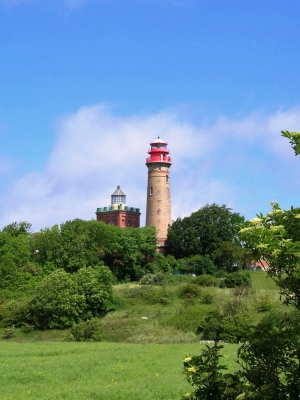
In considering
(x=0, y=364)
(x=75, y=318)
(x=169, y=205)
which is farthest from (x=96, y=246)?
(x=0, y=364)

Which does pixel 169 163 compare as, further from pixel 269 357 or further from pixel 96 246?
pixel 269 357

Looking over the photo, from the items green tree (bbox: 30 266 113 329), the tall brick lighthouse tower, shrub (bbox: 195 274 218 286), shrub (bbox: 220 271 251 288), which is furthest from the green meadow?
the tall brick lighthouse tower

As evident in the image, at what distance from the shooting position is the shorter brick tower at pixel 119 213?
80.2 metres

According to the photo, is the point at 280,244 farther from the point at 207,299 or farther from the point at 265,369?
the point at 207,299

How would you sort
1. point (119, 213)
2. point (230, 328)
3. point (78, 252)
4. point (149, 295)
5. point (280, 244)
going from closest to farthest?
point (280, 244)
point (230, 328)
point (149, 295)
point (78, 252)
point (119, 213)

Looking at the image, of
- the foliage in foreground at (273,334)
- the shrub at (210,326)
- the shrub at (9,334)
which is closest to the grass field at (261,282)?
the shrub at (210,326)

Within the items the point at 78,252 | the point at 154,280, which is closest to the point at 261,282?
the point at 154,280

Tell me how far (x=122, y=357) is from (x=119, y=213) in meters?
54.5

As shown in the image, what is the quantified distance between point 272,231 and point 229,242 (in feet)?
201

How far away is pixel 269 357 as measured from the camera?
816 cm

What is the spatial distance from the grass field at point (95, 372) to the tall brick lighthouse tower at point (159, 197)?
42870 millimetres

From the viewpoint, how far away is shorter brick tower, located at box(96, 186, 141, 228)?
80.2 m

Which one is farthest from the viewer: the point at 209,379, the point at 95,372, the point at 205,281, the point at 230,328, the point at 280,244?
the point at 205,281

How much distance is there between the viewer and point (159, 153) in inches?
2943
